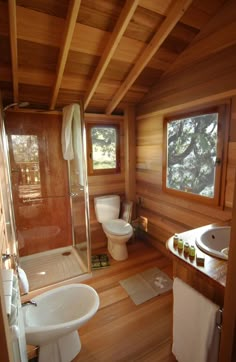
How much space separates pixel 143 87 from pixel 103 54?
32.7 inches

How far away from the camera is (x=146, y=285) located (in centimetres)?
217

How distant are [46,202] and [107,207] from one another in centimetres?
88

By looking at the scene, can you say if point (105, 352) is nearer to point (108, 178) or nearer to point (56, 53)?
point (108, 178)

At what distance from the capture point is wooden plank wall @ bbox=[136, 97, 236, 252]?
2.07m

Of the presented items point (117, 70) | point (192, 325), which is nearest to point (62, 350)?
point (192, 325)

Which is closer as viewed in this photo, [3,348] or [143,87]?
[3,348]

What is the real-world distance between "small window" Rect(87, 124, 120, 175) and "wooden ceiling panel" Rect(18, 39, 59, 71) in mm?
1006

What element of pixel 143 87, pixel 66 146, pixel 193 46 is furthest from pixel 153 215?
pixel 193 46

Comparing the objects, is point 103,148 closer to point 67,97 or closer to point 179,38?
point 67,97

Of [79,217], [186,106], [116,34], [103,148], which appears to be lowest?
[79,217]

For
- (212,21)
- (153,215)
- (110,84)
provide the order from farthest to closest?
(153,215)
(110,84)
(212,21)

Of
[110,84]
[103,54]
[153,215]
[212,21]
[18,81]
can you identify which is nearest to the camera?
[212,21]

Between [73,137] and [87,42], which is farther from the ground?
[87,42]

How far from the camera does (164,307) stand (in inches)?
74.3
